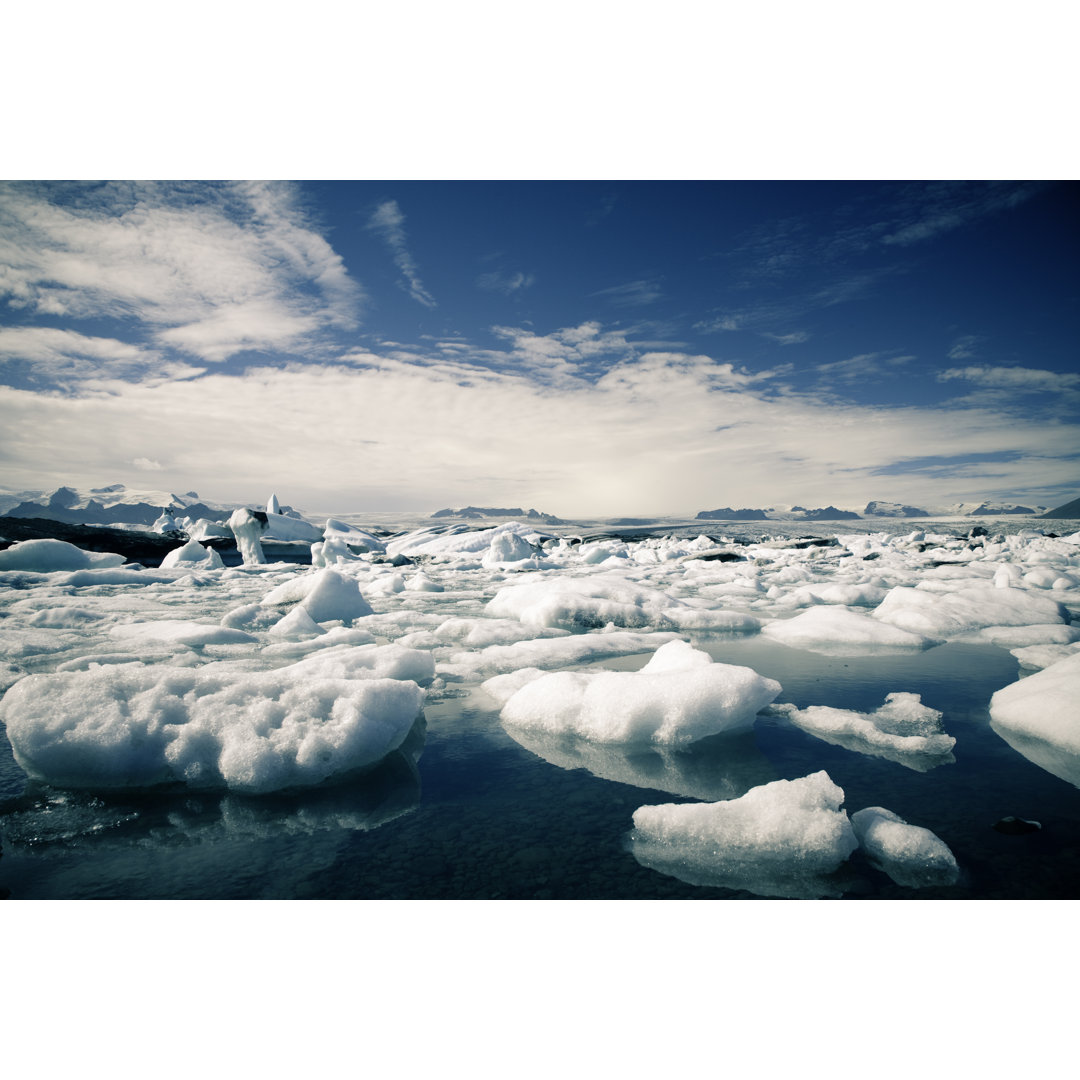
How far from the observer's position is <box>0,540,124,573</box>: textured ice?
11.9m

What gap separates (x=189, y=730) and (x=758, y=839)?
232cm

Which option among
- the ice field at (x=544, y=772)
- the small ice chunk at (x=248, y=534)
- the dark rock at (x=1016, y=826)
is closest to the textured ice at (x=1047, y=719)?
the ice field at (x=544, y=772)

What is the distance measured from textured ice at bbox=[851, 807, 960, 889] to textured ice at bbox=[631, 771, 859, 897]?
7 centimetres

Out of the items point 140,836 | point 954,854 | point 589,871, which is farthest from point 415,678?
point 954,854

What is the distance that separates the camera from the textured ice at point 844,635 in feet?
16.8

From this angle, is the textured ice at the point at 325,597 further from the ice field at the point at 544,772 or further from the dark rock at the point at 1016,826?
the dark rock at the point at 1016,826

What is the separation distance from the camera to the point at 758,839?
186cm

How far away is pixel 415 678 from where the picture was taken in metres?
4.07

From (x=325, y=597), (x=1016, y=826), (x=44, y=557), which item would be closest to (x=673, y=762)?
(x=1016, y=826)

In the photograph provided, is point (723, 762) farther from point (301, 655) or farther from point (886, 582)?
point (886, 582)

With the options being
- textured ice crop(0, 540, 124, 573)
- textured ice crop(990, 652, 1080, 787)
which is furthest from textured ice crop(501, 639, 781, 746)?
textured ice crop(0, 540, 124, 573)

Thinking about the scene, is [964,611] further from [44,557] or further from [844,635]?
[44,557]

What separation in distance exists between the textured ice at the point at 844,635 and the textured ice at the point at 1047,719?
1.74m

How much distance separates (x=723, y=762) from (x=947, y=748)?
1.12 m
